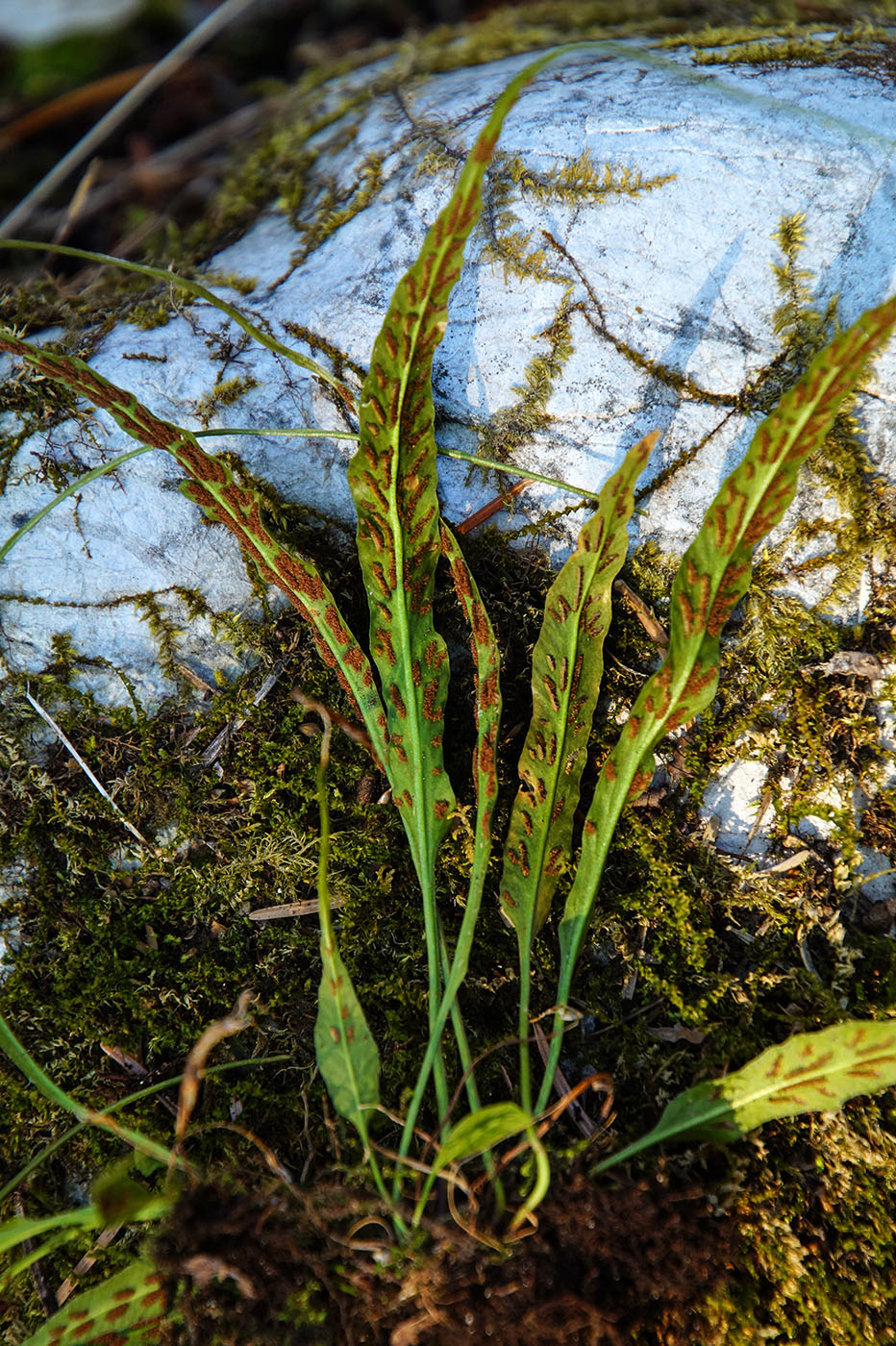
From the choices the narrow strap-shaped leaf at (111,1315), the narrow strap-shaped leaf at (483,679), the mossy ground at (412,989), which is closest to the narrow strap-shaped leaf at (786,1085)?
the mossy ground at (412,989)

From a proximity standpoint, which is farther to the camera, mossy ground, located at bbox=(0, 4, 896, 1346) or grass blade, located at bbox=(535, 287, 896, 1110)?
mossy ground, located at bbox=(0, 4, 896, 1346)

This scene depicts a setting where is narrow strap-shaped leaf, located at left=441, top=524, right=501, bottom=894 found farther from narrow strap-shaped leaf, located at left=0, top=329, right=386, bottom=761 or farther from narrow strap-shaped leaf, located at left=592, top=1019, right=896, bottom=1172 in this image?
narrow strap-shaped leaf, located at left=592, top=1019, right=896, bottom=1172

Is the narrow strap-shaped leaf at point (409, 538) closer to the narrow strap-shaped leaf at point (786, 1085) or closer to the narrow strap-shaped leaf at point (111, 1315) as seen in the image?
the narrow strap-shaped leaf at point (786, 1085)

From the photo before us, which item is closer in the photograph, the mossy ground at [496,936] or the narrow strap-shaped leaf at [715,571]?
the narrow strap-shaped leaf at [715,571]

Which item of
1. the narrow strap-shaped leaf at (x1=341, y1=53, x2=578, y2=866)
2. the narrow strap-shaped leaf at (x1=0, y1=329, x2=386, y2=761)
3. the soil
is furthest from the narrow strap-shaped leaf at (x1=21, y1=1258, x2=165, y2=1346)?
the narrow strap-shaped leaf at (x1=0, y1=329, x2=386, y2=761)

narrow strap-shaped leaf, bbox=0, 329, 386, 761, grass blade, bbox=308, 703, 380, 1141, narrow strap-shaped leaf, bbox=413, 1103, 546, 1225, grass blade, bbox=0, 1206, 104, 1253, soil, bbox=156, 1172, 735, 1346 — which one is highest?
narrow strap-shaped leaf, bbox=0, 329, 386, 761

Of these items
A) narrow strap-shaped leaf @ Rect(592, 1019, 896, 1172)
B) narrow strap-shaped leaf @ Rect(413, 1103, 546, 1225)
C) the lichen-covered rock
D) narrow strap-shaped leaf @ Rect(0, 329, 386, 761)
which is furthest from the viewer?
the lichen-covered rock

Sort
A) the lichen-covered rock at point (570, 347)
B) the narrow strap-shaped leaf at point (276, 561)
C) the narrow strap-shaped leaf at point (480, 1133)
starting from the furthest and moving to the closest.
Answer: the lichen-covered rock at point (570, 347) < the narrow strap-shaped leaf at point (276, 561) < the narrow strap-shaped leaf at point (480, 1133)
